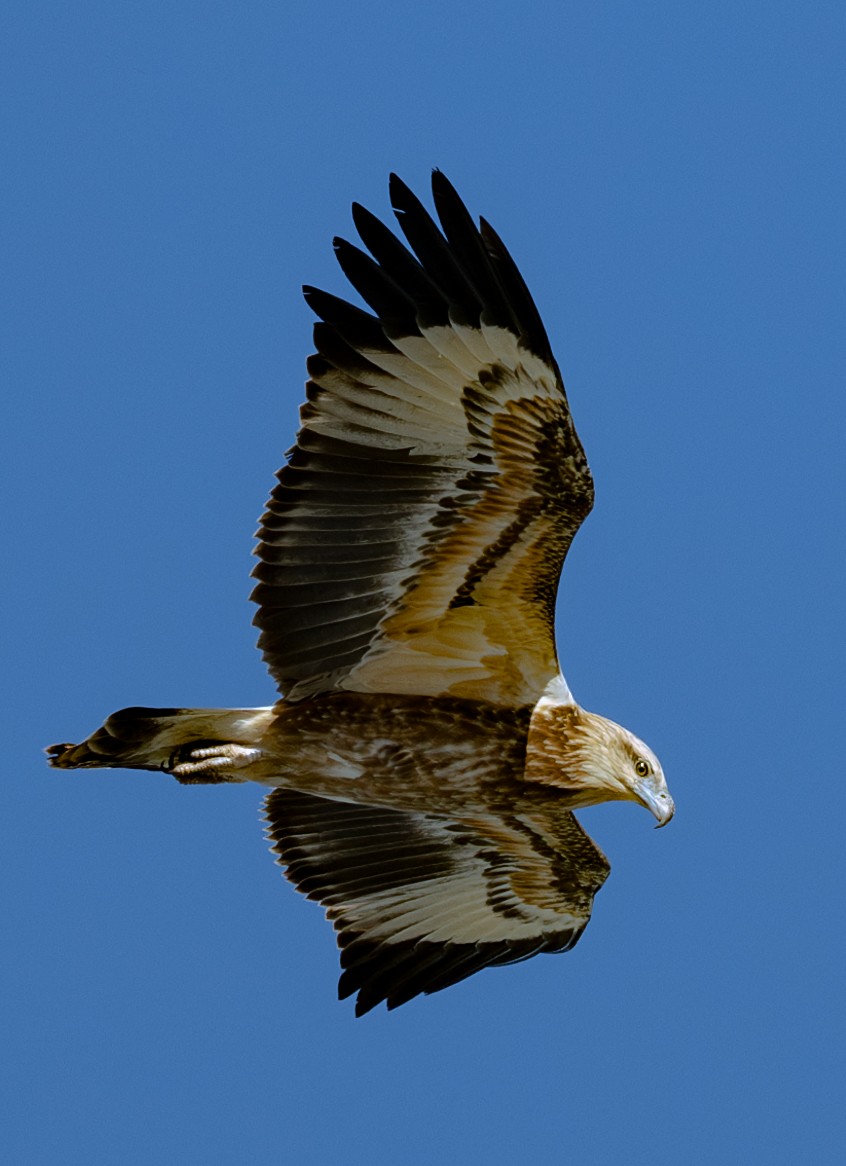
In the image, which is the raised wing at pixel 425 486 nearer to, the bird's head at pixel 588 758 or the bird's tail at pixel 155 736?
the bird's head at pixel 588 758

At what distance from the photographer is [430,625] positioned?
30.3 ft

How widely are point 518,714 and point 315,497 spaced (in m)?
1.39

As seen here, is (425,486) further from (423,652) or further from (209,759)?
(209,759)

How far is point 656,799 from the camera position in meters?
9.08

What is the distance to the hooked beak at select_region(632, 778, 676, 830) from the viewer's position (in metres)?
9.06

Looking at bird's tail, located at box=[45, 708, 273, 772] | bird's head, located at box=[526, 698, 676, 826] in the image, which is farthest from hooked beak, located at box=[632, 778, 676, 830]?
bird's tail, located at box=[45, 708, 273, 772]

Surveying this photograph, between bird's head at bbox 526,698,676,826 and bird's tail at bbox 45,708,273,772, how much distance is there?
1.18 meters

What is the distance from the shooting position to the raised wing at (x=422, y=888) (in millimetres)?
10141

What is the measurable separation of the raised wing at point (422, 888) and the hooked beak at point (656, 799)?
1023mm

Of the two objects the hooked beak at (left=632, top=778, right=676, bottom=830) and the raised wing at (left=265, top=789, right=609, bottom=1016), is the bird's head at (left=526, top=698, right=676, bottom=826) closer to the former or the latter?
the hooked beak at (left=632, top=778, right=676, bottom=830)

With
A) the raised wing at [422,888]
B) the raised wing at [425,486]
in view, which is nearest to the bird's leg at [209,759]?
the raised wing at [425,486]

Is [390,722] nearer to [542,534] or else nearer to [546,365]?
[542,534]

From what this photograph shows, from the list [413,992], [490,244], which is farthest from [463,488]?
[413,992]

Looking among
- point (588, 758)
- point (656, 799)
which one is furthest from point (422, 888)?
point (656, 799)
